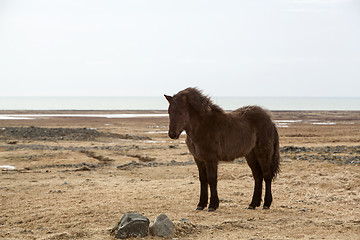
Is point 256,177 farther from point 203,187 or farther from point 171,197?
point 171,197

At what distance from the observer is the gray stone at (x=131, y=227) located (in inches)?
284

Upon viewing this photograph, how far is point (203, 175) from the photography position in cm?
987

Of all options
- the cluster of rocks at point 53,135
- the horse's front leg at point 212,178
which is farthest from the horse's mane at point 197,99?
the cluster of rocks at point 53,135

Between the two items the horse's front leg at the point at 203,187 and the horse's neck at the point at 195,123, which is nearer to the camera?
the horse's neck at the point at 195,123

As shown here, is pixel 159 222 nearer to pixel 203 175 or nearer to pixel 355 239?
pixel 203 175

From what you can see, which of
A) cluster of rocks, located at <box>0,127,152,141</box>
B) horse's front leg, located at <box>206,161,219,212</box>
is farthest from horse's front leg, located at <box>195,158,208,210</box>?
cluster of rocks, located at <box>0,127,152,141</box>

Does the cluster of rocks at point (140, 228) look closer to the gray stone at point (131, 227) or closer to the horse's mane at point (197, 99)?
the gray stone at point (131, 227)

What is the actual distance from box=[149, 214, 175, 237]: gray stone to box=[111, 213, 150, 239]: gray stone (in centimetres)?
16

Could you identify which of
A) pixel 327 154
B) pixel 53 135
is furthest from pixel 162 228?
pixel 53 135

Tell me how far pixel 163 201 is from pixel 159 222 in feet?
10.6

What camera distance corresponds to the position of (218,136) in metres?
9.55

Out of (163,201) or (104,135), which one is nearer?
(163,201)

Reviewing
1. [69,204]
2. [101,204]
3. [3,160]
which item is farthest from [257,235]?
[3,160]

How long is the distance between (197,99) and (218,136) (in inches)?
43.4
